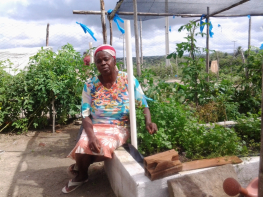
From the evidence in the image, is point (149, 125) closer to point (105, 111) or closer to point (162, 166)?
point (105, 111)

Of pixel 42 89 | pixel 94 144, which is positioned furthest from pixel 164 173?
pixel 42 89

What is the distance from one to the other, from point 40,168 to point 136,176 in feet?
6.91

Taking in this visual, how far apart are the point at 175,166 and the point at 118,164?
0.66m

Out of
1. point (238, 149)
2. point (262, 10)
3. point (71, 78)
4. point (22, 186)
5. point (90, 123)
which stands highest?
point (262, 10)

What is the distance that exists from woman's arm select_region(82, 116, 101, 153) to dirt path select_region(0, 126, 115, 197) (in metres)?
0.60

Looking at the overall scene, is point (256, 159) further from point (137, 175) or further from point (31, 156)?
point (31, 156)

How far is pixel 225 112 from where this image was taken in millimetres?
3635

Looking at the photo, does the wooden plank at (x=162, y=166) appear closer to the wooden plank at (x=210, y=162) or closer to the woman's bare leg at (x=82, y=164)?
the wooden plank at (x=210, y=162)

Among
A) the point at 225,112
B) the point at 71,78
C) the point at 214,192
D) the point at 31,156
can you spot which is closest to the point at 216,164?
the point at 214,192

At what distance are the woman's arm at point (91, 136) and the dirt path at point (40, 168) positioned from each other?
1.97ft

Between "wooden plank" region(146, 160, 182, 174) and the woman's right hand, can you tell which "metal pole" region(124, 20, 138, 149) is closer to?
the woman's right hand

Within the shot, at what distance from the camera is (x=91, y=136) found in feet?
8.38

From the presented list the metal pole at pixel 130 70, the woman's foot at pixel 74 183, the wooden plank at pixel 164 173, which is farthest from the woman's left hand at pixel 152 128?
the woman's foot at pixel 74 183

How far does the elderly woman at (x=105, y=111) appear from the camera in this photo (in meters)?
2.67
